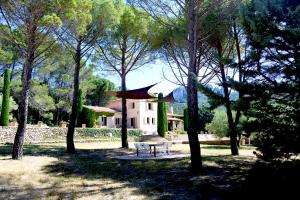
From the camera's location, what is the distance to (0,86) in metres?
29.3

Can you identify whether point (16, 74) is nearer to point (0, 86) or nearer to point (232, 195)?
point (0, 86)

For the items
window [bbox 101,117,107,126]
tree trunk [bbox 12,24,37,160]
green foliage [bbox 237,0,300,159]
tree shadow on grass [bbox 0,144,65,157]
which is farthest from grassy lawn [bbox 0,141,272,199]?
window [bbox 101,117,107,126]

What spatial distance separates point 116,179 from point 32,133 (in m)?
15.9

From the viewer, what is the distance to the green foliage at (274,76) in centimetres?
645

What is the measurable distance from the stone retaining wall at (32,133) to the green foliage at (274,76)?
60.1 feet

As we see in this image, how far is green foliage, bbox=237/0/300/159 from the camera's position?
645cm

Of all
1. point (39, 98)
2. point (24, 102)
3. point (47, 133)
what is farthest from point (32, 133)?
point (24, 102)

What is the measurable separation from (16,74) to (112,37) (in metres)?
19.5

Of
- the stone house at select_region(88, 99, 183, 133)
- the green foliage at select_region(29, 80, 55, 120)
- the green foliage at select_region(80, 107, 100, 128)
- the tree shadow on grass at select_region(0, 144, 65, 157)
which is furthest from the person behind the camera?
the stone house at select_region(88, 99, 183, 133)

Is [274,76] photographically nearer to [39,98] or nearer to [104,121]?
[39,98]

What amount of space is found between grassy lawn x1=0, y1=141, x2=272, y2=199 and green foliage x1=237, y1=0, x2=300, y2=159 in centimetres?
167

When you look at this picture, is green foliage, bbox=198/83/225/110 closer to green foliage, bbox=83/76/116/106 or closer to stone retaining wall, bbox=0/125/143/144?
stone retaining wall, bbox=0/125/143/144

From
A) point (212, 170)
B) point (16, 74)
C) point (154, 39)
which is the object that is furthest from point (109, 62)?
point (16, 74)

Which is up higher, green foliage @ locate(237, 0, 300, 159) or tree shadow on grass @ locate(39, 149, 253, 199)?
green foliage @ locate(237, 0, 300, 159)
